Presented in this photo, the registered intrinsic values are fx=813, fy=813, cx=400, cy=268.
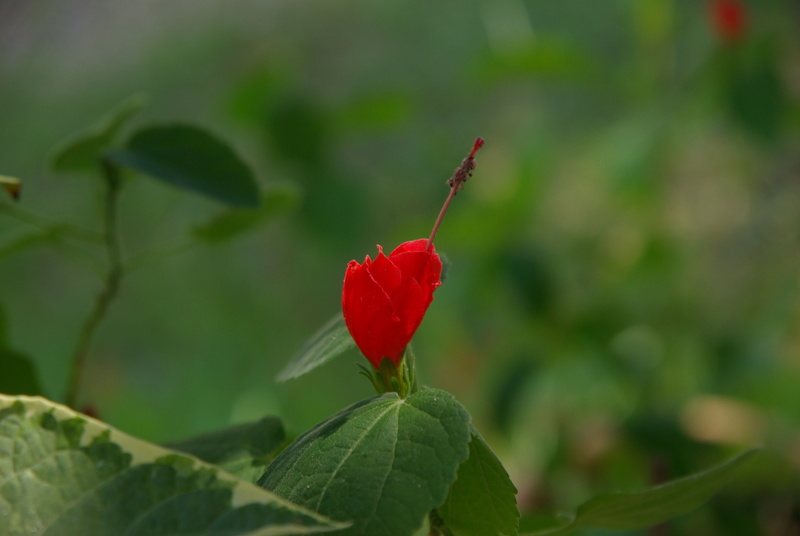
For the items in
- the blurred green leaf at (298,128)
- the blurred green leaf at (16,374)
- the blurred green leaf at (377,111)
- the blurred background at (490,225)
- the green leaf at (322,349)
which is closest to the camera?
the green leaf at (322,349)

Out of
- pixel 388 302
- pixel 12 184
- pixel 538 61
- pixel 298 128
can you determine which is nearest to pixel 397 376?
pixel 388 302

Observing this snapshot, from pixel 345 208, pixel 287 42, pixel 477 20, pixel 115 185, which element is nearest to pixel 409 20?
pixel 477 20

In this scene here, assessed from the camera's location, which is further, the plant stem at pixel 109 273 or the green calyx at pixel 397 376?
the plant stem at pixel 109 273

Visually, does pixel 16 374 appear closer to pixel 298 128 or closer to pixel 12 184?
pixel 12 184

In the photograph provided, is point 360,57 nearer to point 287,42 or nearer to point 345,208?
point 287,42

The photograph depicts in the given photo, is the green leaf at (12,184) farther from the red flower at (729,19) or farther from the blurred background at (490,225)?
the red flower at (729,19)

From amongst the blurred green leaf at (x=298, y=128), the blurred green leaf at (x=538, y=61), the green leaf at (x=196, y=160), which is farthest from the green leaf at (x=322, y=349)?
the blurred green leaf at (x=298, y=128)

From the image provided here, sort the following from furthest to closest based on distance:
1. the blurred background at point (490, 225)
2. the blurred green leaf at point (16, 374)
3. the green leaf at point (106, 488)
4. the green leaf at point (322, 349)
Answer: the blurred background at point (490, 225), the blurred green leaf at point (16, 374), the green leaf at point (322, 349), the green leaf at point (106, 488)

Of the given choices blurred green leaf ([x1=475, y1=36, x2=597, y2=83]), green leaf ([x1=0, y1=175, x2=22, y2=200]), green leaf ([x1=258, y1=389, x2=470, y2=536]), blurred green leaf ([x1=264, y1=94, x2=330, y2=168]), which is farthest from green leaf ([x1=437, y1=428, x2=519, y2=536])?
blurred green leaf ([x1=264, y1=94, x2=330, y2=168])
